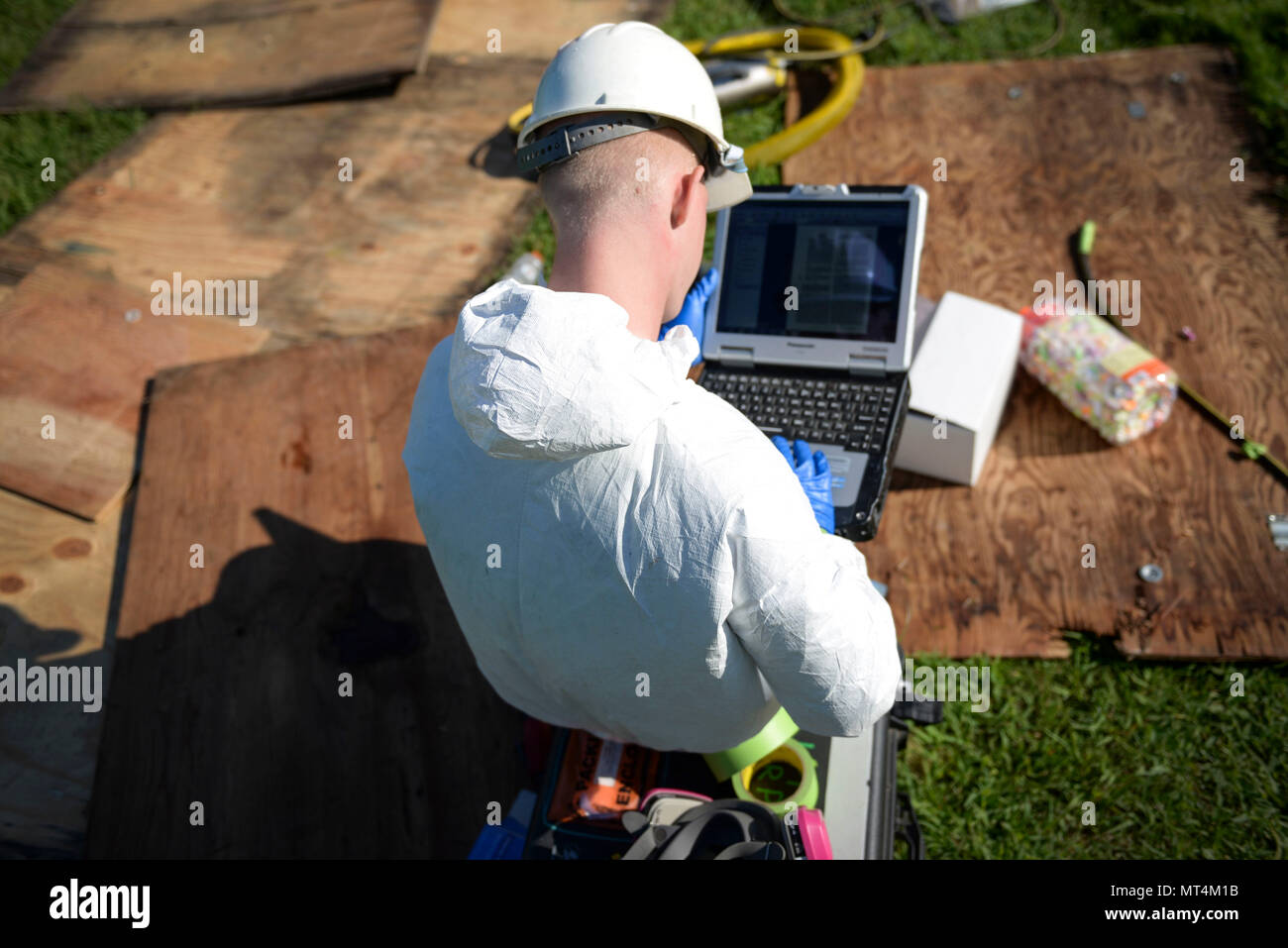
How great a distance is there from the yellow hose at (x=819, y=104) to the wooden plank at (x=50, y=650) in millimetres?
2291

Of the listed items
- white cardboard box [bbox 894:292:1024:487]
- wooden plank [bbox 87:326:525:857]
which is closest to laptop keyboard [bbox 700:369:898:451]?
white cardboard box [bbox 894:292:1024:487]

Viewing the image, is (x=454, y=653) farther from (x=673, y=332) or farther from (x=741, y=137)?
(x=741, y=137)

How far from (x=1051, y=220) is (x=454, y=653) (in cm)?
290

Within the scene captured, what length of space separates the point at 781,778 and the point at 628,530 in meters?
0.91

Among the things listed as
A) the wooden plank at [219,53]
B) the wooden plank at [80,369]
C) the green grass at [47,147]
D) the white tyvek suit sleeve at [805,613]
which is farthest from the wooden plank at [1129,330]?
the green grass at [47,147]

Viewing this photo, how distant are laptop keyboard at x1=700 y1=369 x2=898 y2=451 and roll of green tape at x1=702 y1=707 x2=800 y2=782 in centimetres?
74

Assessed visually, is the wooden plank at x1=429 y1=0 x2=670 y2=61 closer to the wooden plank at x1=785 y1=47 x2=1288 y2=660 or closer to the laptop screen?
the wooden plank at x1=785 y1=47 x2=1288 y2=660

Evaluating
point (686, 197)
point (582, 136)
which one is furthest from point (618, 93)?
point (686, 197)

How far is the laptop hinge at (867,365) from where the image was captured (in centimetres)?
244

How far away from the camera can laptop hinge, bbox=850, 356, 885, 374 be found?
2.44m

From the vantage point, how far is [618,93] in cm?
166

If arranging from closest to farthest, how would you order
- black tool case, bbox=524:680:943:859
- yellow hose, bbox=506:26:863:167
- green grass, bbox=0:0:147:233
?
black tool case, bbox=524:680:943:859 < yellow hose, bbox=506:26:863:167 < green grass, bbox=0:0:147:233

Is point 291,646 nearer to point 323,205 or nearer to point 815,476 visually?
point 815,476

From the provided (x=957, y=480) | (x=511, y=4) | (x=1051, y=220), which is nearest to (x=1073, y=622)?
(x=957, y=480)
